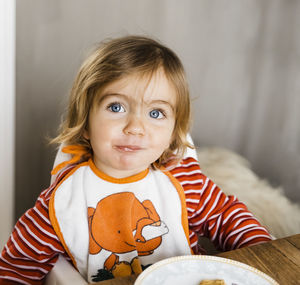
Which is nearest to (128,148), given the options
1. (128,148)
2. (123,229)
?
(128,148)

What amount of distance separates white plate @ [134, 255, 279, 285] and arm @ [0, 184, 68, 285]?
1.32ft

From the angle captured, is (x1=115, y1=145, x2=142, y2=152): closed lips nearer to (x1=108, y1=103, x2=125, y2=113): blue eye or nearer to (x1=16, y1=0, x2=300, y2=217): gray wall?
(x1=108, y1=103, x2=125, y2=113): blue eye

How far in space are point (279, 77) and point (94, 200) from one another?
4.47 feet

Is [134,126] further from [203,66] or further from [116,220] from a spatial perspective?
[203,66]

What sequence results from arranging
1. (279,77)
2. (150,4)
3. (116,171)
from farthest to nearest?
1. (279,77)
2. (150,4)
3. (116,171)

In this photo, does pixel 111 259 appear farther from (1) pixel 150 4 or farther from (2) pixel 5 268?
(1) pixel 150 4

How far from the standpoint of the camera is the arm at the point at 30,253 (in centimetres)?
95

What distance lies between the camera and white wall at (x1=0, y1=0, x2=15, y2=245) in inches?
53.1

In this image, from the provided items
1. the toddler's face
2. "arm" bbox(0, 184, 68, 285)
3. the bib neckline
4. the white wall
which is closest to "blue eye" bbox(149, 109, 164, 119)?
the toddler's face

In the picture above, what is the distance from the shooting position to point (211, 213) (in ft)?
3.56

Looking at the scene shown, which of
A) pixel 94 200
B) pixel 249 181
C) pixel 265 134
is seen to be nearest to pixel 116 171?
pixel 94 200

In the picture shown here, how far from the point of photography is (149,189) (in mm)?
1068

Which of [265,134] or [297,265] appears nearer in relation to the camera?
[297,265]

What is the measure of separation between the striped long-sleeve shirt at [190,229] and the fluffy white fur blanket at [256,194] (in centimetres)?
51
